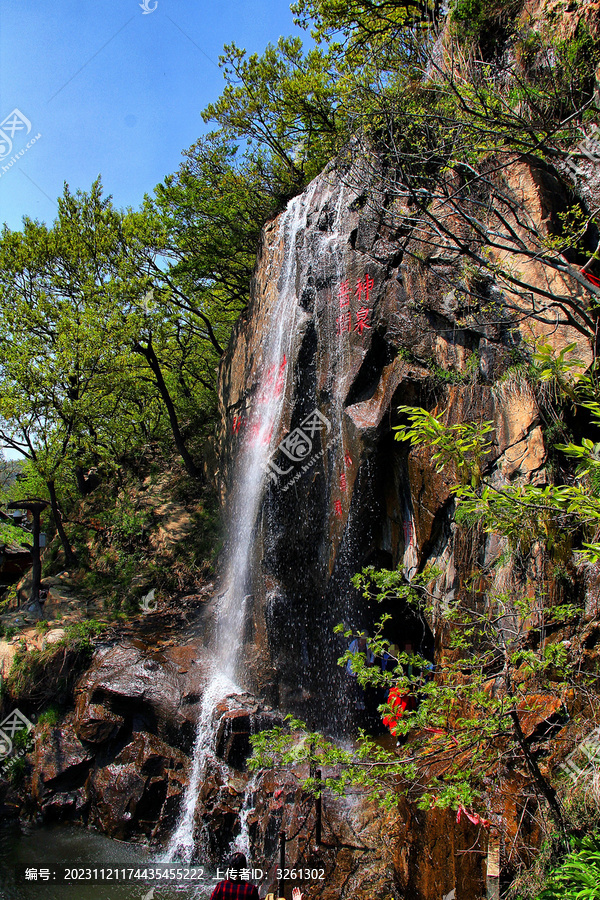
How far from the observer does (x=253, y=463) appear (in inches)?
449

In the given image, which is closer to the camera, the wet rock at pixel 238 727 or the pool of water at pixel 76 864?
the pool of water at pixel 76 864

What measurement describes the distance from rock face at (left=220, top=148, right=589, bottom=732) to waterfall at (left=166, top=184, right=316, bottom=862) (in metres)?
0.21

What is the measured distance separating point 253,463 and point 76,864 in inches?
287

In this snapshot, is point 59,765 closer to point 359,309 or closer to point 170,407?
point 170,407

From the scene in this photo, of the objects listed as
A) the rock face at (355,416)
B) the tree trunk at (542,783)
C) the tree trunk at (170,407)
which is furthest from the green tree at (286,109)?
the tree trunk at (542,783)

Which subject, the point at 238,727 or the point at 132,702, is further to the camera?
the point at 132,702

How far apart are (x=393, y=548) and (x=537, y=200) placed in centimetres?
576

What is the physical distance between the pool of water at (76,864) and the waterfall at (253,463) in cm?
191

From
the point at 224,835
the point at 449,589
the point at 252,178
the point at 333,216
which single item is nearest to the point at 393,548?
the point at 449,589

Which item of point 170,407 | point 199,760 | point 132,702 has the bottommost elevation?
point 199,760

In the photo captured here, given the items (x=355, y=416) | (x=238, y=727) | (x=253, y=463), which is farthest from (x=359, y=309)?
(x=238, y=727)

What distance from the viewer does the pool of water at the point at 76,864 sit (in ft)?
22.4

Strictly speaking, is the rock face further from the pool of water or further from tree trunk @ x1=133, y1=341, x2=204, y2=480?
tree trunk @ x1=133, y1=341, x2=204, y2=480

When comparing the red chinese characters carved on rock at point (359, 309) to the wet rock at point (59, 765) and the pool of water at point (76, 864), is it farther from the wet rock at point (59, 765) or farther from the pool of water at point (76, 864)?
the wet rock at point (59, 765)
